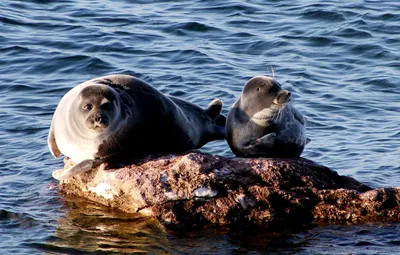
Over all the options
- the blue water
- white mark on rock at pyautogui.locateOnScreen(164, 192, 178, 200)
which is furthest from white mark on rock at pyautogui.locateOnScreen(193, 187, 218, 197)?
the blue water

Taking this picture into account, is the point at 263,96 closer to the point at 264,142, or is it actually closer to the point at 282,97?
the point at 282,97

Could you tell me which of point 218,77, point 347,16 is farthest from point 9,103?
point 347,16

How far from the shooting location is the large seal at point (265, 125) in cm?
911

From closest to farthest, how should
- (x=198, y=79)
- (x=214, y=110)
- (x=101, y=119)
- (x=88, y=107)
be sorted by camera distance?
(x=101, y=119) < (x=88, y=107) < (x=214, y=110) < (x=198, y=79)

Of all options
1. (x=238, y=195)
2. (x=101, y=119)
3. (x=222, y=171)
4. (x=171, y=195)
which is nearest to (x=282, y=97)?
(x=222, y=171)

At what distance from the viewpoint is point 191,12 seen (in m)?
18.0

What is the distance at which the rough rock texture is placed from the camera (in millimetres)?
8062

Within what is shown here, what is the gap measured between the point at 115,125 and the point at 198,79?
563cm

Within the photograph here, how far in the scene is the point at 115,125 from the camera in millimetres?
8625

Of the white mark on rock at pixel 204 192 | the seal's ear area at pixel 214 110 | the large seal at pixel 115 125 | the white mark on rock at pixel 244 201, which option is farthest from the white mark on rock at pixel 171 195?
the seal's ear area at pixel 214 110

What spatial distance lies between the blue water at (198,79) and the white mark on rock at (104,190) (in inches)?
6.0

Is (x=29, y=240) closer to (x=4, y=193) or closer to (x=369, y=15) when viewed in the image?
(x=4, y=193)

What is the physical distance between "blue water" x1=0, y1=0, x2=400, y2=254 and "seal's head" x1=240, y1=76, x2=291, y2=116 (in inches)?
56.5

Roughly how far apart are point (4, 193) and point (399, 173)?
160 inches
